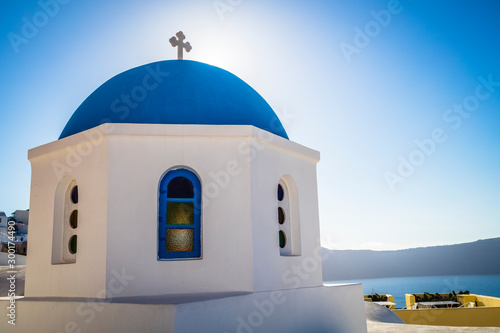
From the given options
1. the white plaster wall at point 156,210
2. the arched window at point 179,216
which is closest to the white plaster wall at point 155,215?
the white plaster wall at point 156,210

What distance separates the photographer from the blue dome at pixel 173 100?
257 inches

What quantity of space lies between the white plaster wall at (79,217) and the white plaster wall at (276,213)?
2170 mm

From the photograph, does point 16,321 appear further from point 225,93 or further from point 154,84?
point 225,93

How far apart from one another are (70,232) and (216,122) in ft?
9.51

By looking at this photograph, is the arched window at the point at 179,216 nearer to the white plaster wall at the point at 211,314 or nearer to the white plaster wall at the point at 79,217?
the white plaster wall at the point at 79,217

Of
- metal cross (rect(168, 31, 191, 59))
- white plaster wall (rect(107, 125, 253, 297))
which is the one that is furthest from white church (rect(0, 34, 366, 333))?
metal cross (rect(168, 31, 191, 59))

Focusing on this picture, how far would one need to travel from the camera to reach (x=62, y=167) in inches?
259

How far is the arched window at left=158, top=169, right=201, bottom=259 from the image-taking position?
19.7 ft

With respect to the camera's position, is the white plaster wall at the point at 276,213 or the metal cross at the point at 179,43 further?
the metal cross at the point at 179,43

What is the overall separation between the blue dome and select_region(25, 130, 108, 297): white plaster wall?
59 centimetres

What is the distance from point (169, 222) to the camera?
6.10 metres

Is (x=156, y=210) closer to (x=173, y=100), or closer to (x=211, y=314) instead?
(x=211, y=314)

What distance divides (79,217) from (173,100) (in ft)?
7.44

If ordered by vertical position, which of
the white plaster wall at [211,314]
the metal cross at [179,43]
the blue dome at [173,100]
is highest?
the metal cross at [179,43]
